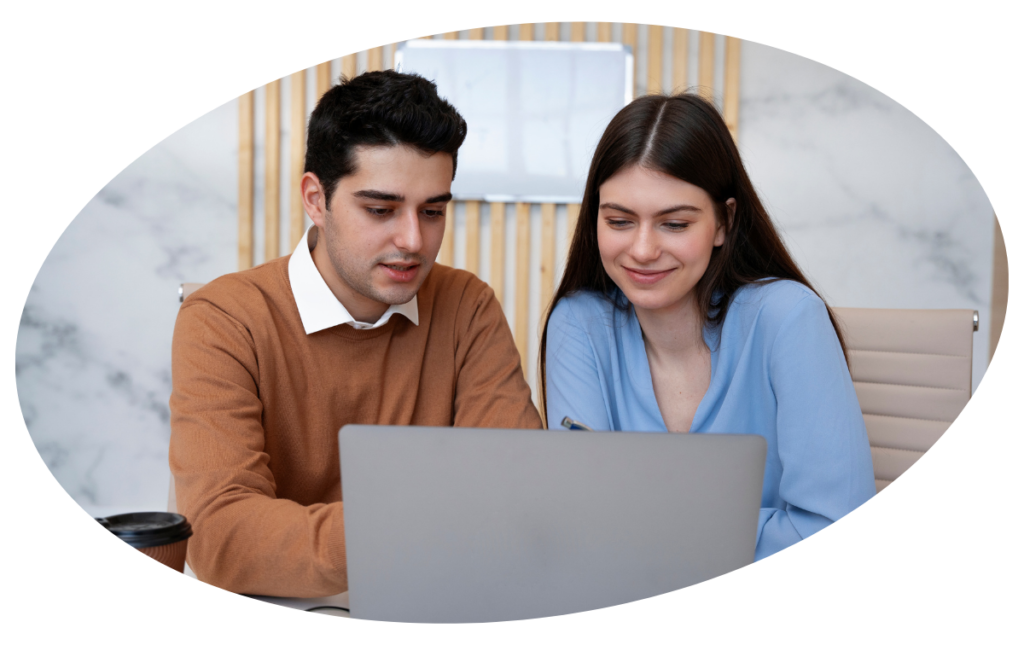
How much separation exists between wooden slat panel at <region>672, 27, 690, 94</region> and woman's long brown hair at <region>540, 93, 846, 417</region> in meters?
1.81

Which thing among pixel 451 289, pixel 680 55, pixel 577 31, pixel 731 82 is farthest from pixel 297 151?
pixel 451 289

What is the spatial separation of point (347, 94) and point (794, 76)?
2334 millimetres

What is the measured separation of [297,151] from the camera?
3.27 metres

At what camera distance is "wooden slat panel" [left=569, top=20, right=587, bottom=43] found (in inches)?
127

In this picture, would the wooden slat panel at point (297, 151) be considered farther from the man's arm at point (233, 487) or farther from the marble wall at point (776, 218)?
the man's arm at point (233, 487)

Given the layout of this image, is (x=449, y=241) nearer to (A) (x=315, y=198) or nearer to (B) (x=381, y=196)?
(A) (x=315, y=198)

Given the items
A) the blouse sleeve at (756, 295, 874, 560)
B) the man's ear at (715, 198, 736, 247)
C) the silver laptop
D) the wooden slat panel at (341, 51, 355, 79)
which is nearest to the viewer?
the silver laptop

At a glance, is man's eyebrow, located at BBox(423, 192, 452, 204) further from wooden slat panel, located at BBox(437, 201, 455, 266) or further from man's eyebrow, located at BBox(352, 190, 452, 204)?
wooden slat panel, located at BBox(437, 201, 455, 266)

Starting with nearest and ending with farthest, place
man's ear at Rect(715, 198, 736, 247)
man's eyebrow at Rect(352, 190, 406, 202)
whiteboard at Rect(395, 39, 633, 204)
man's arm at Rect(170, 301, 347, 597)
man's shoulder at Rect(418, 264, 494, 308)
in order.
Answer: man's arm at Rect(170, 301, 347, 597)
man's eyebrow at Rect(352, 190, 406, 202)
man's ear at Rect(715, 198, 736, 247)
man's shoulder at Rect(418, 264, 494, 308)
whiteboard at Rect(395, 39, 633, 204)

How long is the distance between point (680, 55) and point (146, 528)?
2948mm

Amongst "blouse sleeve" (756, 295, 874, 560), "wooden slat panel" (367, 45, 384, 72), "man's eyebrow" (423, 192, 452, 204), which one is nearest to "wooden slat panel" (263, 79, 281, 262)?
"wooden slat panel" (367, 45, 384, 72)

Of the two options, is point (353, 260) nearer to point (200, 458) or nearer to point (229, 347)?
point (229, 347)

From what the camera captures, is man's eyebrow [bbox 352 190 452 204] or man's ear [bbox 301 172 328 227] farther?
man's ear [bbox 301 172 328 227]

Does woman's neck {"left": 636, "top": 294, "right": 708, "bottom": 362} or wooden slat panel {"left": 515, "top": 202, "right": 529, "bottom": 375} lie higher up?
wooden slat panel {"left": 515, "top": 202, "right": 529, "bottom": 375}
